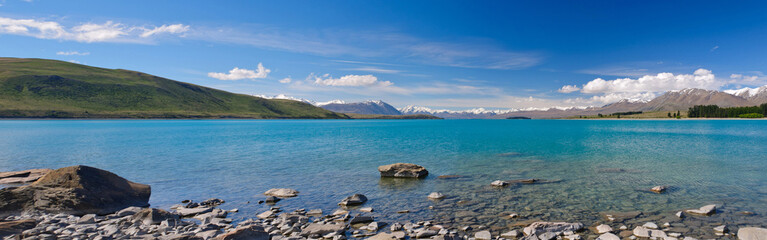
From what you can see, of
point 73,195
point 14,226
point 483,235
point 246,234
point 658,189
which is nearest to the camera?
point 246,234

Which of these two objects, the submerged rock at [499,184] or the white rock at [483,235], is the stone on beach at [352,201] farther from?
the submerged rock at [499,184]

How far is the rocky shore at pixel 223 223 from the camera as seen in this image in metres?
14.8

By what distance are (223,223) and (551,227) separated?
53.2ft

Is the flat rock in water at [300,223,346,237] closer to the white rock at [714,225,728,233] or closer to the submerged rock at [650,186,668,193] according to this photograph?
the white rock at [714,225,728,233]

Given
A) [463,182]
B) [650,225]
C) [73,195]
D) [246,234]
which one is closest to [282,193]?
[246,234]

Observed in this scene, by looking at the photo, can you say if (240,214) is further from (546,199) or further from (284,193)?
(546,199)

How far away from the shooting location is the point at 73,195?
1939cm

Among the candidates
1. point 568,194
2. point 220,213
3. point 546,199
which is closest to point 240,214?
point 220,213

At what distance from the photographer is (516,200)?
21906 mm

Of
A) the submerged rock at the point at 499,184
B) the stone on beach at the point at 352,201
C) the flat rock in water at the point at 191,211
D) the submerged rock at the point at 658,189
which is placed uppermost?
the submerged rock at the point at 658,189

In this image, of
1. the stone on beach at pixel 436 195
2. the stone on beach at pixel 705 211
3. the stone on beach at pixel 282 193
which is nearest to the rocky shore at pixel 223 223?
the stone on beach at pixel 705 211

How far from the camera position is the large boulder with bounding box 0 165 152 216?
62.5 feet

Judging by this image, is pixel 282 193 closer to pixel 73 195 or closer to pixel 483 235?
pixel 73 195

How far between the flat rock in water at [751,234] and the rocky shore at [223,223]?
1.2 inches
